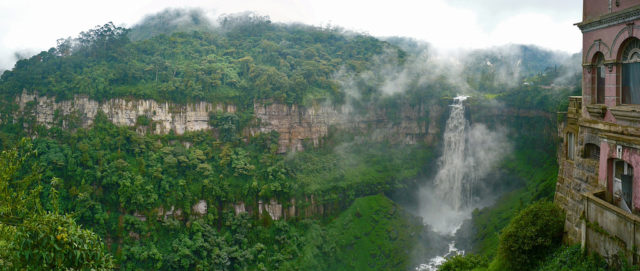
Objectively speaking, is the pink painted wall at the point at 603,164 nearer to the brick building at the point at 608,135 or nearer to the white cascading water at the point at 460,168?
the brick building at the point at 608,135

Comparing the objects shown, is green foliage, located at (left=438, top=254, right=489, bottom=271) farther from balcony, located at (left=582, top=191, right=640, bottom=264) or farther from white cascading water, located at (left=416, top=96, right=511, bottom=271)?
white cascading water, located at (left=416, top=96, right=511, bottom=271)

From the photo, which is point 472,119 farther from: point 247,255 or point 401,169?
point 247,255

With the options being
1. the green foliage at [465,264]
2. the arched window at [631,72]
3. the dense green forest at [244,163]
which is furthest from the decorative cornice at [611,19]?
the green foliage at [465,264]

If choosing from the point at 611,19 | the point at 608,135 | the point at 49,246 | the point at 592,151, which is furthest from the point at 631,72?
the point at 49,246

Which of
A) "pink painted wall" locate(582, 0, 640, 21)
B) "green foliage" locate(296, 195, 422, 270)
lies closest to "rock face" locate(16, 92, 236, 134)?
"green foliage" locate(296, 195, 422, 270)

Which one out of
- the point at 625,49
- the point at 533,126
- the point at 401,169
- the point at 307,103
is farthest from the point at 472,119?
the point at 625,49

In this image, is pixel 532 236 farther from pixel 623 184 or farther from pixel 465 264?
pixel 465 264
